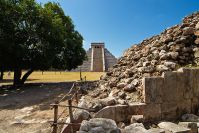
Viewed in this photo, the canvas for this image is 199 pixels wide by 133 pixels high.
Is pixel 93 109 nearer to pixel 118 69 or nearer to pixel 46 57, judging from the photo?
pixel 118 69

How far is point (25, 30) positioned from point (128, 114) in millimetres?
15241

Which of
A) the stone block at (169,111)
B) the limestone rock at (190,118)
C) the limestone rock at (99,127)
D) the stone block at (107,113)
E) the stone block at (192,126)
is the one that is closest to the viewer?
the limestone rock at (99,127)

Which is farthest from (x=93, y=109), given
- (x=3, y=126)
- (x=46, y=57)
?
(x=46, y=57)

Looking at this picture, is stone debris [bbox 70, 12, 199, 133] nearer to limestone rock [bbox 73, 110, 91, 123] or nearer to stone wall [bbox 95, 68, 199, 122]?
stone wall [bbox 95, 68, 199, 122]

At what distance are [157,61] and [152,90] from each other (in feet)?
7.49

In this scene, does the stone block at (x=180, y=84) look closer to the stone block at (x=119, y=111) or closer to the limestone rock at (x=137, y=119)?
the stone block at (x=119, y=111)

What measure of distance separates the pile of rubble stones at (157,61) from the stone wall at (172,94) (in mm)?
529

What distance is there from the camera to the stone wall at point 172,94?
7668 millimetres

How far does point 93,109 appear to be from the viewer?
7.43m

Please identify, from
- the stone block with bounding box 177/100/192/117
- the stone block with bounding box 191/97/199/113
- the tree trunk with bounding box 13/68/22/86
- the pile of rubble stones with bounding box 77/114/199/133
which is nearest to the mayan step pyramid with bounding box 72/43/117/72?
the tree trunk with bounding box 13/68/22/86

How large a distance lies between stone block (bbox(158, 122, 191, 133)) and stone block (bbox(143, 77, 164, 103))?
2.62 feet

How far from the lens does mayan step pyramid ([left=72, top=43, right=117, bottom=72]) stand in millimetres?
51872

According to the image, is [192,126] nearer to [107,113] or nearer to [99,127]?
[107,113]

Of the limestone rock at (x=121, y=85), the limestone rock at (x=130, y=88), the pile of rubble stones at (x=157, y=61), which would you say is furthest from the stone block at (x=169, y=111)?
the limestone rock at (x=121, y=85)
